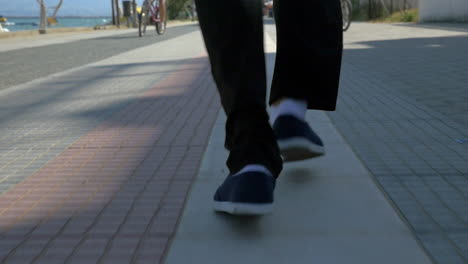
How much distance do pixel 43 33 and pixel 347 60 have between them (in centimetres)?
1320

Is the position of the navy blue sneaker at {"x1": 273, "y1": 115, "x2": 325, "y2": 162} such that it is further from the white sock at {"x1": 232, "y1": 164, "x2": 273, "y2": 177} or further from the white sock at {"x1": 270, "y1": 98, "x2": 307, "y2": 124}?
the white sock at {"x1": 232, "y1": 164, "x2": 273, "y2": 177}

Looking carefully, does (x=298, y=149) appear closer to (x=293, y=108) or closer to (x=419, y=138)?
(x=293, y=108)

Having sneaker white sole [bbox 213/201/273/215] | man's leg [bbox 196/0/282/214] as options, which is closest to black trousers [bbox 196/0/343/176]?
man's leg [bbox 196/0/282/214]

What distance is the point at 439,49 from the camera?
20.8ft

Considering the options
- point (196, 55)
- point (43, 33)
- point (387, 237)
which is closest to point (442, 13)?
point (196, 55)

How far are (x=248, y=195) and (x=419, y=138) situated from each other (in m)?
1.15

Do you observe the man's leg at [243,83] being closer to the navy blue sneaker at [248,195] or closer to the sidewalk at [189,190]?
the navy blue sneaker at [248,195]

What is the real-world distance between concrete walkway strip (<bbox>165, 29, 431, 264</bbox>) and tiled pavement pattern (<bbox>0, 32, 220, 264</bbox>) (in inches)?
2.7

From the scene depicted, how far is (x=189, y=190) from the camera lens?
1.67 m

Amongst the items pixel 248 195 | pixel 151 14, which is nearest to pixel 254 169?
pixel 248 195

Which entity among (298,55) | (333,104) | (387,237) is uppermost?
(298,55)

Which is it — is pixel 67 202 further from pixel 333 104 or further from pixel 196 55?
pixel 196 55

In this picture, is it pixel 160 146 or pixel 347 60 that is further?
pixel 347 60

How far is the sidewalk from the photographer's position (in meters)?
1.23
